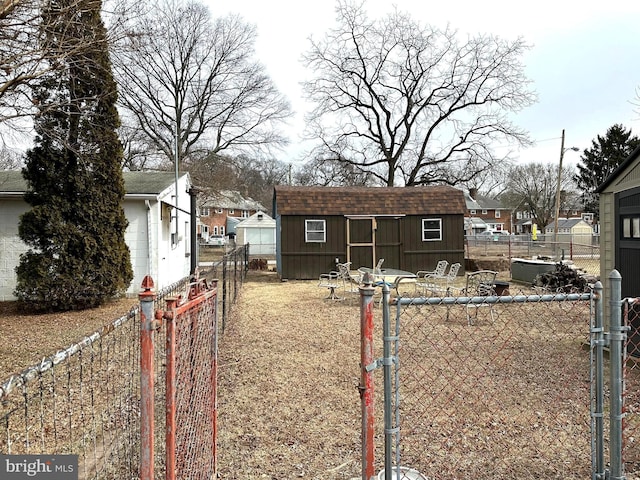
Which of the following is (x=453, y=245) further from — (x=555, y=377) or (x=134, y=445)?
(x=134, y=445)

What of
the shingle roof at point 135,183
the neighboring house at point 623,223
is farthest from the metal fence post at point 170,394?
the shingle roof at point 135,183

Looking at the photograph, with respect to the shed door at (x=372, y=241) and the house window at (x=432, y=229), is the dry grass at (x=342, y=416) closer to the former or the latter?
the shed door at (x=372, y=241)

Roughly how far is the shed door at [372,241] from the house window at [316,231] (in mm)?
922

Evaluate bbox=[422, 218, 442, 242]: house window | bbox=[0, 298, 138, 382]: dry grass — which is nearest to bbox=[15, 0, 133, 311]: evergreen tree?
bbox=[0, 298, 138, 382]: dry grass

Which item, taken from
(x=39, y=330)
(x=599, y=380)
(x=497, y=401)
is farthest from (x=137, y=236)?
(x=599, y=380)

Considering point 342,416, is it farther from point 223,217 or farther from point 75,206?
point 223,217

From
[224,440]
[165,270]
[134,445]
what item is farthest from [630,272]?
[165,270]

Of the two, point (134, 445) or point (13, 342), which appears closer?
point (134, 445)

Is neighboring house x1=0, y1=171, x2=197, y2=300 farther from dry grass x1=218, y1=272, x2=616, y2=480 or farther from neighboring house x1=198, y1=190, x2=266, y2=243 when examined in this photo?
neighboring house x1=198, y1=190, x2=266, y2=243

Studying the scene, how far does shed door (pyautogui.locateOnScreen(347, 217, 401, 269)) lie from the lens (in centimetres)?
1773

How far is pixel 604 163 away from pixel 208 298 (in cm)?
5281

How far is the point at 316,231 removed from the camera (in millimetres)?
17609

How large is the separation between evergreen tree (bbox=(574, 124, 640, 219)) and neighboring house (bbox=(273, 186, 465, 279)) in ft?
108

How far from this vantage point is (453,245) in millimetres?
18203
